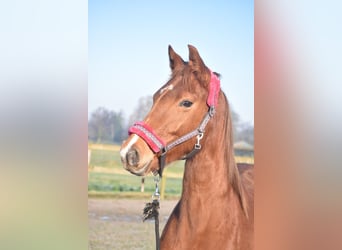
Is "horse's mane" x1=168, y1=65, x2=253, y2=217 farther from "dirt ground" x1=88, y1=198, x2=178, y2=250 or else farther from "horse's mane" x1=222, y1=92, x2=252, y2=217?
"dirt ground" x1=88, y1=198, x2=178, y2=250

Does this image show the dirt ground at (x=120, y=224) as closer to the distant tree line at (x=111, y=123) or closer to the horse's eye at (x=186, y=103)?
the distant tree line at (x=111, y=123)

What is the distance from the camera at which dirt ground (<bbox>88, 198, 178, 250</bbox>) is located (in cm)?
225

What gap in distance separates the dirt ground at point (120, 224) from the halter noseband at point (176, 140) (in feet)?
1.01

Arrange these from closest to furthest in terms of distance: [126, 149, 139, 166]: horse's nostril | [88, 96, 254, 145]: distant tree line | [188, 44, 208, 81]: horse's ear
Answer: [126, 149, 139, 166]: horse's nostril < [188, 44, 208, 81]: horse's ear < [88, 96, 254, 145]: distant tree line

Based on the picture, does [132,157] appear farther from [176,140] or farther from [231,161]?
[231,161]

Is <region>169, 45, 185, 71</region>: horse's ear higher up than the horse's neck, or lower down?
higher up

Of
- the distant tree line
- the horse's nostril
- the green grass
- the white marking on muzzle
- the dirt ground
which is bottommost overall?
the dirt ground

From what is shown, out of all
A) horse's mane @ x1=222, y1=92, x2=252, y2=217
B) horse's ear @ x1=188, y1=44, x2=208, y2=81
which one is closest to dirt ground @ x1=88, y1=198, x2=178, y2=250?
horse's mane @ x1=222, y1=92, x2=252, y2=217

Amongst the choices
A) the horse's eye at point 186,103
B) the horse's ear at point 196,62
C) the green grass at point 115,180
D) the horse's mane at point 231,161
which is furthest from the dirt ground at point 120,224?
the horse's ear at point 196,62

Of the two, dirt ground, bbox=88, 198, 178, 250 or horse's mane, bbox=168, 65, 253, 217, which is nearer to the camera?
horse's mane, bbox=168, 65, 253, 217

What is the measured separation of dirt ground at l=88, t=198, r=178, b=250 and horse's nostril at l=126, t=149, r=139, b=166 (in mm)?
377
